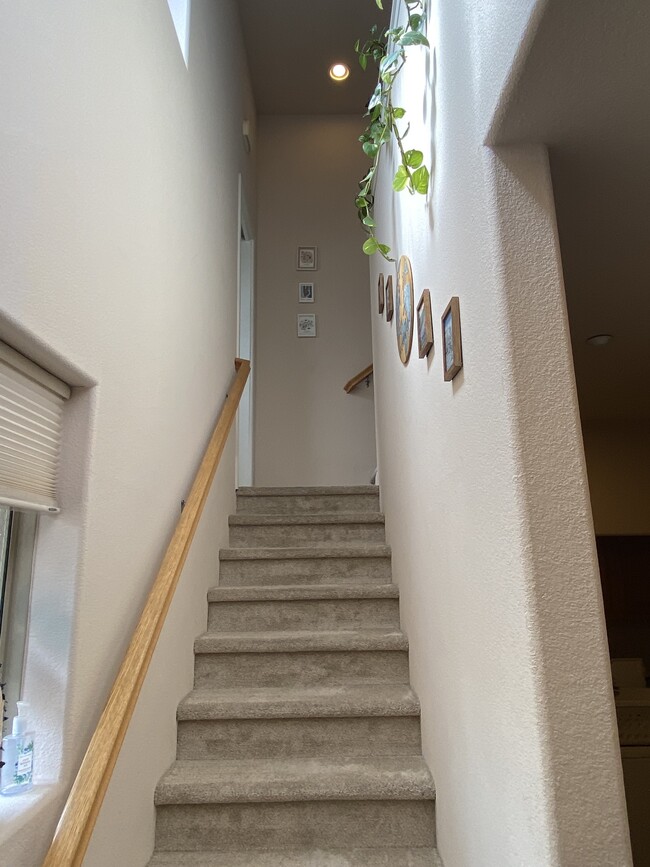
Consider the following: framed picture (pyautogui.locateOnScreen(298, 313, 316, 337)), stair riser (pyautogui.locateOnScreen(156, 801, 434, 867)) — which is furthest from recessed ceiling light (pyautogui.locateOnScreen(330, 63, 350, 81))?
stair riser (pyautogui.locateOnScreen(156, 801, 434, 867))

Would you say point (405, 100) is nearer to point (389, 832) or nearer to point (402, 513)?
point (402, 513)

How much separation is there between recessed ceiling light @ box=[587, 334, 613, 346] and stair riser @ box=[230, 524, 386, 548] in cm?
151

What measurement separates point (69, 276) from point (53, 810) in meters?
1.21

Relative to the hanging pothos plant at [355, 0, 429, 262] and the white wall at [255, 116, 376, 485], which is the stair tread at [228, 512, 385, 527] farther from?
the hanging pothos plant at [355, 0, 429, 262]

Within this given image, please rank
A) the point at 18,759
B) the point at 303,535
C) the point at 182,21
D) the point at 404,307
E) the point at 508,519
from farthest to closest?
the point at 303,535, the point at 182,21, the point at 404,307, the point at 18,759, the point at 508,519

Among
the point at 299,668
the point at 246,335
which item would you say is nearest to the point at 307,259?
the point at 246,335

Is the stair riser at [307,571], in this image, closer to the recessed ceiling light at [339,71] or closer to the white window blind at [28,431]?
the white window blind at [28,431]

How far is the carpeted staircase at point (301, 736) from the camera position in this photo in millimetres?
1949

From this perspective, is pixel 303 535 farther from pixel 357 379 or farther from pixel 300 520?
pixel 357 379

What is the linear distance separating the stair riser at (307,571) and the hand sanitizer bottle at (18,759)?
1742 millimetres

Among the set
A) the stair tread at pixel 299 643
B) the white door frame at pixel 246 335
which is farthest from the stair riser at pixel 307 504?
the stair tread at pixel 299 643

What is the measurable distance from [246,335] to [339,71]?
2369mm

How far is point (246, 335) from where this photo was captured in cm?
486

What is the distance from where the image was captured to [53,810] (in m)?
1.30
